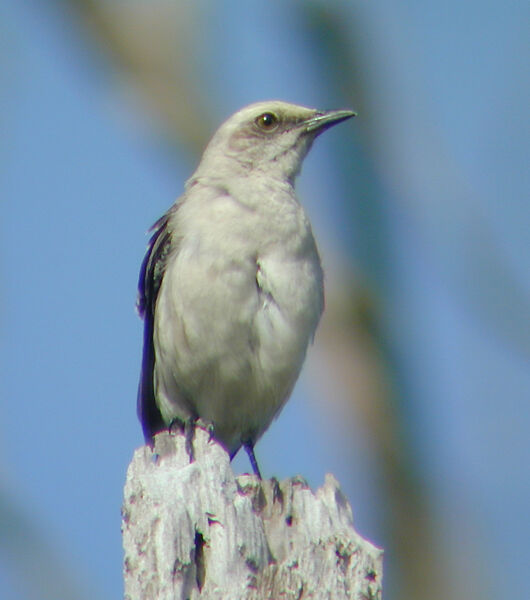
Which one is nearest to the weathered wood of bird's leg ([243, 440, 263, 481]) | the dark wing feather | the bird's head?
the dark wing feather

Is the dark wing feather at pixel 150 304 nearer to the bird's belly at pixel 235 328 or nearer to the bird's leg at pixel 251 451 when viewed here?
the bird's belly at pixel 235 328

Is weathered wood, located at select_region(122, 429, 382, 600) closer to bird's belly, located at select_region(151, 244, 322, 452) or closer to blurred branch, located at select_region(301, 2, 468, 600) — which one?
blurred branch, located at select_region(301, 2, 468, 600)

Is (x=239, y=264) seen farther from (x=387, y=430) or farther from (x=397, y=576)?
(x=397, y=576)

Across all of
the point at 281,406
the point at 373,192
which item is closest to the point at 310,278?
the point at 281,406

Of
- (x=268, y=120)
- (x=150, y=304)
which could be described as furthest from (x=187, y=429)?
(x=268, y=120)

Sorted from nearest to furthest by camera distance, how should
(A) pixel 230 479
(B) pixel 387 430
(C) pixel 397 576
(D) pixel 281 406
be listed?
(C) pixel 397 576 → (B) pixel 387 430 → (A) pixel 230 479 → (D) pixel 281 406

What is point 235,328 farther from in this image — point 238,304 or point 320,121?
point 320,121
